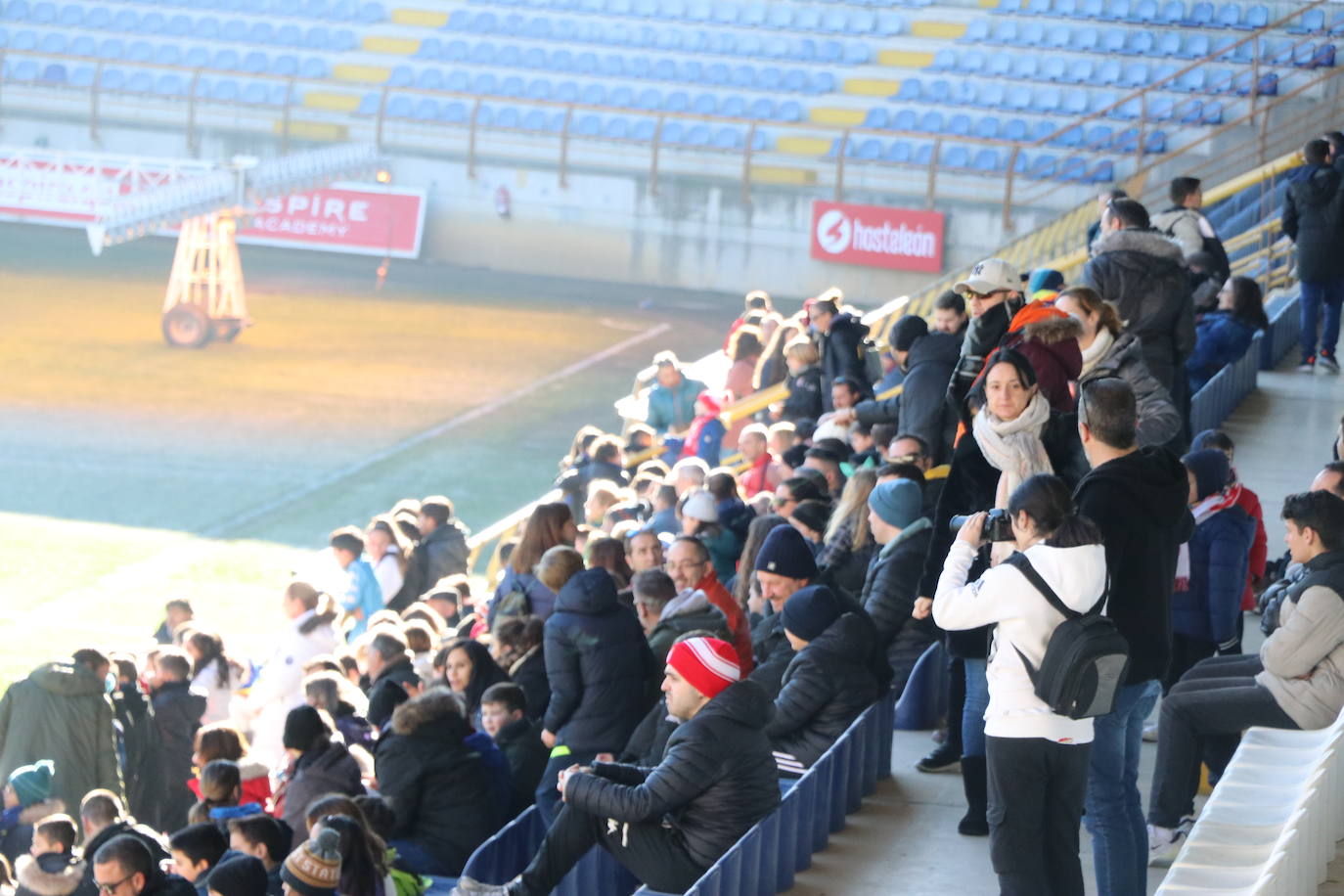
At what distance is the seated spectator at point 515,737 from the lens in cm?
651

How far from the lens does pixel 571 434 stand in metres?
19.8

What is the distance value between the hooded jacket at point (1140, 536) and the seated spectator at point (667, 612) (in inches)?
79.2

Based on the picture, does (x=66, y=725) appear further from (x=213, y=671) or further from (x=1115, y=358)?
(x=1115, y=358)

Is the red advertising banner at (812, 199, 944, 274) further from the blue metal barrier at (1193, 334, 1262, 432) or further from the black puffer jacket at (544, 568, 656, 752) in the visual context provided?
the black puffer jacket at (544, 568, 656, 752)

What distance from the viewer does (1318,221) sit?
11.1 metres

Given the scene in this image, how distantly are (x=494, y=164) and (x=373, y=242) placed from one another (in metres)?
2.35

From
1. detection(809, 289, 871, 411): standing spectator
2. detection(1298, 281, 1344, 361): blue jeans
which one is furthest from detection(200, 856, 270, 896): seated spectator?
detection(1298, 281, 1344, 361): blue jeans

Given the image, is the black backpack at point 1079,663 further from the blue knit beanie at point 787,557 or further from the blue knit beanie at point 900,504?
the blue knit beanie at point 900,504

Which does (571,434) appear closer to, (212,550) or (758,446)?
(212,550)

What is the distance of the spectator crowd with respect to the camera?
474 centimetres

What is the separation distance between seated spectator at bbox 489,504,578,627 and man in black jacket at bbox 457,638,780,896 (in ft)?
7.52

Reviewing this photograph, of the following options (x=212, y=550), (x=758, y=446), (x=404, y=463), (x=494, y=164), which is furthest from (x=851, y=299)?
(x=758, y=446)

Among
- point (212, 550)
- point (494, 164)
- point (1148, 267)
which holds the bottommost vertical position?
point (212, 550)

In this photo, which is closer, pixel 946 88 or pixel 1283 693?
pixel 1283 693
